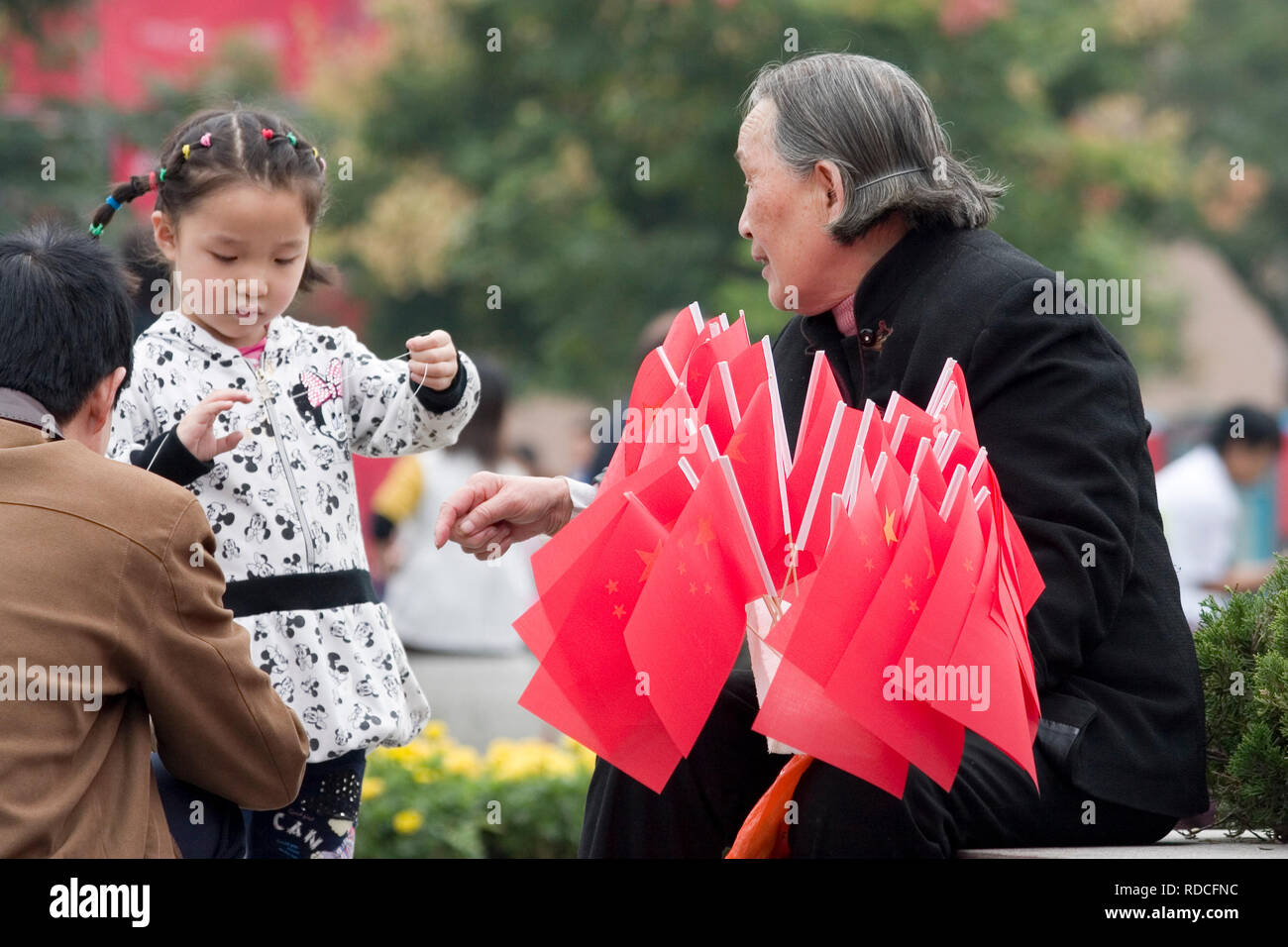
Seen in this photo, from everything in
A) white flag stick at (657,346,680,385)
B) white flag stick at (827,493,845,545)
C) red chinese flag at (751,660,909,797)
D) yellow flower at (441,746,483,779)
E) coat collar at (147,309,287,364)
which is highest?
coat collar at (147,309,287,364)

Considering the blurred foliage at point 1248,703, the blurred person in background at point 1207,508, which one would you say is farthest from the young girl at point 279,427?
the blurred person in background at point 1207,508

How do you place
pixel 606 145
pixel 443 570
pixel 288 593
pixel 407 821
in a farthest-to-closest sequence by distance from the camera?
pixel 606 145 < pixel 443 570 < pixel 407 821 < pixel 288 593

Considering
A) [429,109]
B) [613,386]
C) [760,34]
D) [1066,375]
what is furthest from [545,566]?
[429,109]

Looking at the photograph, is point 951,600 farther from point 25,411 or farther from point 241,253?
point 241,253

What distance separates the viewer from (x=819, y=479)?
2309 mm

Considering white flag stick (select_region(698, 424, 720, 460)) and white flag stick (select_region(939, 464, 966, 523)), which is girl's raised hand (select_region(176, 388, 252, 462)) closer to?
white flag stick (select_region(698, 424, 720, 460))

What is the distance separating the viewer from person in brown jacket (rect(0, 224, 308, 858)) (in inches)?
87.9

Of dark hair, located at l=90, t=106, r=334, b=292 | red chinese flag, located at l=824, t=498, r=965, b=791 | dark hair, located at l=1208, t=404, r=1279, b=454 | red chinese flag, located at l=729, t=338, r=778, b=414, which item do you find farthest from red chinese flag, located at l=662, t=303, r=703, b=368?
dark hair, located at l=1208, t=404, r=1279, b=454

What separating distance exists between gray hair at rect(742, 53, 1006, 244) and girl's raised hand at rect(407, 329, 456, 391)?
738 mm

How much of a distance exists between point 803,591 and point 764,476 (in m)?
0.22

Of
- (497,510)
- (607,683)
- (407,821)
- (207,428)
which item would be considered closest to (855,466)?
(607,683)

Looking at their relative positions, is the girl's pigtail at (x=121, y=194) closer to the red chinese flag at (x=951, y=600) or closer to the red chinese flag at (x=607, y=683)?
the red chinese flag at (x=607, y=683)

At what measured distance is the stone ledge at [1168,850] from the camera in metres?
2.48

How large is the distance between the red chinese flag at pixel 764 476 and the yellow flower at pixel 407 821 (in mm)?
3035
